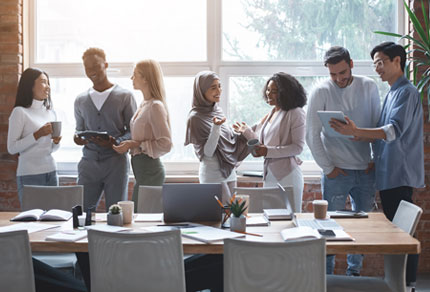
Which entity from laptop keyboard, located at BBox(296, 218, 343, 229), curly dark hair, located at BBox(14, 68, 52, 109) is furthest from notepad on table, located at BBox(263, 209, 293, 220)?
curly dark hair, located at BBox(14, 68, 52, 109)

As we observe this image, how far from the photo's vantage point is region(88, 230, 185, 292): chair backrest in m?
2.29

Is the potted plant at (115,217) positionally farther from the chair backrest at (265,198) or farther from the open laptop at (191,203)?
the chair backrest at (265,198)

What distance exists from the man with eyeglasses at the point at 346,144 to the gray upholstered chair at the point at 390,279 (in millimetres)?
1014

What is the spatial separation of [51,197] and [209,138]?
4.12 ft

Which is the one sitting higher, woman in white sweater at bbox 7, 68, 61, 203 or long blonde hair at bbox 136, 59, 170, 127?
long blonde hair at bbox 136, 59, 170, 127

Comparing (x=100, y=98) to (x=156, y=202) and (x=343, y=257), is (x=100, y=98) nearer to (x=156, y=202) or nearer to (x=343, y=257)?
(x=156, y=202)

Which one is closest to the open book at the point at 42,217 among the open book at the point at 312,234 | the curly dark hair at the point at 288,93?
the open book at the point at 312,234

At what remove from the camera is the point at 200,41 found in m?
5.06

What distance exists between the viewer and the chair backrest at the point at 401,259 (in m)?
2.74

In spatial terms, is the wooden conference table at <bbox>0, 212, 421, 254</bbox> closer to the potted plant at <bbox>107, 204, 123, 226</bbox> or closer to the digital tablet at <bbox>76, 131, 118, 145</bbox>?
the potted plant at <bbox>107, 204, 123, 226</bbox>

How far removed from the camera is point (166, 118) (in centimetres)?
414

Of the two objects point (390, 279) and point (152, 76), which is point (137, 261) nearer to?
point (390, 279)

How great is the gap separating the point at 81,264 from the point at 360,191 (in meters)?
2.24

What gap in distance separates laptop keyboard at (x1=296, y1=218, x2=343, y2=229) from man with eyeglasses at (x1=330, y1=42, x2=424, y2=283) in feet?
3.16
